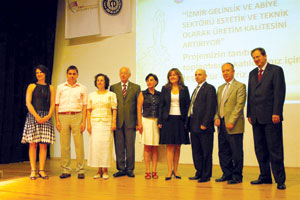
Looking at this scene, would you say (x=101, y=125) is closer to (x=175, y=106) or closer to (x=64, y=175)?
(x=64, y=175)

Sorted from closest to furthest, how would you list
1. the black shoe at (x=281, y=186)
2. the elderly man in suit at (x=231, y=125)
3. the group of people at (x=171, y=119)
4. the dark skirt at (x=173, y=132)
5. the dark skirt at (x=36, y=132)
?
the black shoe at (x=281, y=186) < the group of people at (x=171, y=119) < the elderly man in suit at (x=231, y=125) < the dark skirt at (x=173, y=132) < the dark skirt at (x=36, y=132)

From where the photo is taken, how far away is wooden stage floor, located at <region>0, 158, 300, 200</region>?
3006 mm

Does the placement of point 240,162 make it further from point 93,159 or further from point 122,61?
point 122,61

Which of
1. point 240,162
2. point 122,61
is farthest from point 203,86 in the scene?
point 122,61

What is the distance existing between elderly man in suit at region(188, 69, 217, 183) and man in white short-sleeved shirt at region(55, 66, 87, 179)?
1.40 metres

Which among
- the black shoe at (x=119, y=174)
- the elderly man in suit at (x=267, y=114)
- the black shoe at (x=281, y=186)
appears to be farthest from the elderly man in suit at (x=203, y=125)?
the black shoe at (x=119, y=174)

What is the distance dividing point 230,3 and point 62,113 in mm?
3247

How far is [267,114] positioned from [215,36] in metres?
2.48

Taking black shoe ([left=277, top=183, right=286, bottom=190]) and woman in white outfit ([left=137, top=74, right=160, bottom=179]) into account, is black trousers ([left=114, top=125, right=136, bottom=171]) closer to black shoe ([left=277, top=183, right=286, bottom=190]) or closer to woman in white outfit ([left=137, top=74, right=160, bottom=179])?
Answer: woman in white outfit ([left=137, top=74, right=160, bottom=179])

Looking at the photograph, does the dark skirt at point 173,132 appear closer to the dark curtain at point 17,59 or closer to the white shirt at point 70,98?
the white shirt at point 70,98

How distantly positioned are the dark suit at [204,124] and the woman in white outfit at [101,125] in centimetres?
102

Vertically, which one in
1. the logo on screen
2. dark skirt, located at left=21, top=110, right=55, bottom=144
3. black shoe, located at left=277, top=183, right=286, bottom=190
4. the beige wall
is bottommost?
black shoe, located at left=277, top=183, right=286, bottom=190

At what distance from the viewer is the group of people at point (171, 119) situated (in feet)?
11.5

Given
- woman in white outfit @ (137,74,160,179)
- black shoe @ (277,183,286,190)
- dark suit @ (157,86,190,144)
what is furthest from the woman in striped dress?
black shoe @ (277,183,286,190)
